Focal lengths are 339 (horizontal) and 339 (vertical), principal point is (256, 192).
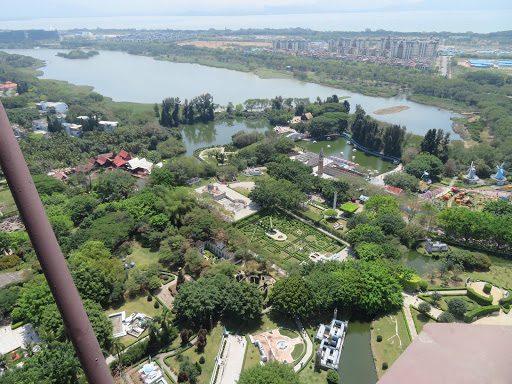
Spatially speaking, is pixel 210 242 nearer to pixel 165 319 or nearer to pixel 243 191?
pixel 165 319

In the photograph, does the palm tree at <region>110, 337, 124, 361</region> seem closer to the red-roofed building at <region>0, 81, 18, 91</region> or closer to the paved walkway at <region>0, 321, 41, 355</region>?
the paved walkway at <region>0, 321, 41, 355</region>

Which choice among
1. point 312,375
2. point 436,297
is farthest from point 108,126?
point 436,297

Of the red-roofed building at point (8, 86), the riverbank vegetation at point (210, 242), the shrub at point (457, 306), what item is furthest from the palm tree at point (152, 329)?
the red-roofed building at point (8, 86)

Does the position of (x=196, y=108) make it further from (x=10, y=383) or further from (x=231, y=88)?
(x=10, y=383)

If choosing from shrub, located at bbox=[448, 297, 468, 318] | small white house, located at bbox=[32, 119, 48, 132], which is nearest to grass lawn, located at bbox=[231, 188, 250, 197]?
shrub, located at bbox=[448, 297, 468, 318]

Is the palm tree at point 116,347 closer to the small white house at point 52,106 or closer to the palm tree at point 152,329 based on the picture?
the palm tree at point 152,329

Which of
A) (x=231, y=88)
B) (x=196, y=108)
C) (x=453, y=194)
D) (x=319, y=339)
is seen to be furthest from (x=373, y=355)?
(x=231, y=88)
